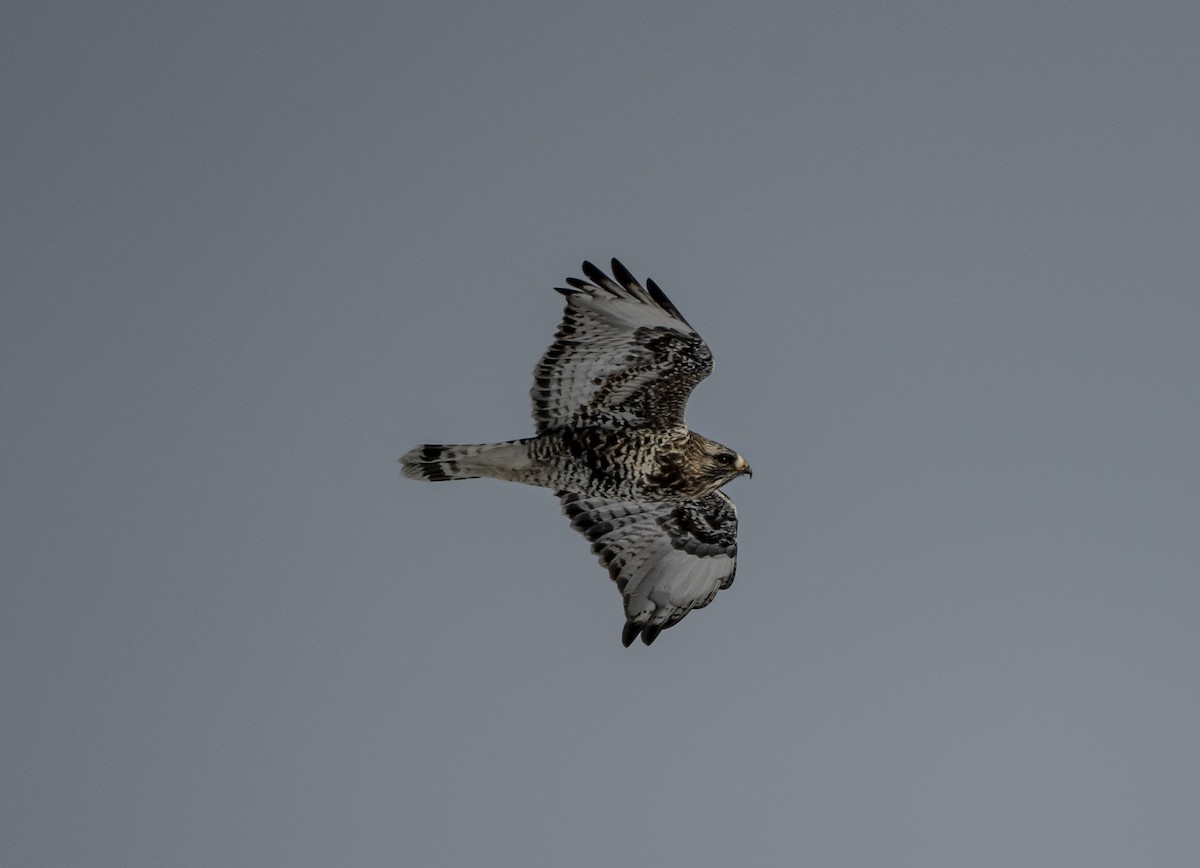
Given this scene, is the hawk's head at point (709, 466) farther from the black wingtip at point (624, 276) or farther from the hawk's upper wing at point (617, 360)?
the black wingtip at point (624, 276)

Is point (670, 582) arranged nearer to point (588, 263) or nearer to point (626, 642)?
point (626, 642)

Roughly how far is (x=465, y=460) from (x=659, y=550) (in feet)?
7.69

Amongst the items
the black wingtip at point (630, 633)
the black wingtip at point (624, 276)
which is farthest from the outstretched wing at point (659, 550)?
the black wingtip at point (624, 276)

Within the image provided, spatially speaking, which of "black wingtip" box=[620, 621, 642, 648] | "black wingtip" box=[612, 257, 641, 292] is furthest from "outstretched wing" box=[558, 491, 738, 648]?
"black wingtip" box=[612, 257, 641, 292]

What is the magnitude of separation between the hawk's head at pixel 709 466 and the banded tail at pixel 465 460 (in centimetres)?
137

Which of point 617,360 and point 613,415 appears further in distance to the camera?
point 613,415

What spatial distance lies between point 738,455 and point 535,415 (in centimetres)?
177

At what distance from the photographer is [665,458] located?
13250mm

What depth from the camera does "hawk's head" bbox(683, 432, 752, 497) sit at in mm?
13266

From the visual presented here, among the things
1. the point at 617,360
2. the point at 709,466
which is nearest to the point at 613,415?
the point at 617,360

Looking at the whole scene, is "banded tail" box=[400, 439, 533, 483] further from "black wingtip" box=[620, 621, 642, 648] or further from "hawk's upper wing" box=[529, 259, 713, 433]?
"black wingtip" box=[620, 621, 642, 648]

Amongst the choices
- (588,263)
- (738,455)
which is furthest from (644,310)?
(738,455)

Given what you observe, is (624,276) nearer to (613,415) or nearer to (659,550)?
(613,415)

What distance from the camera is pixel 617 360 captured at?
514 inches
